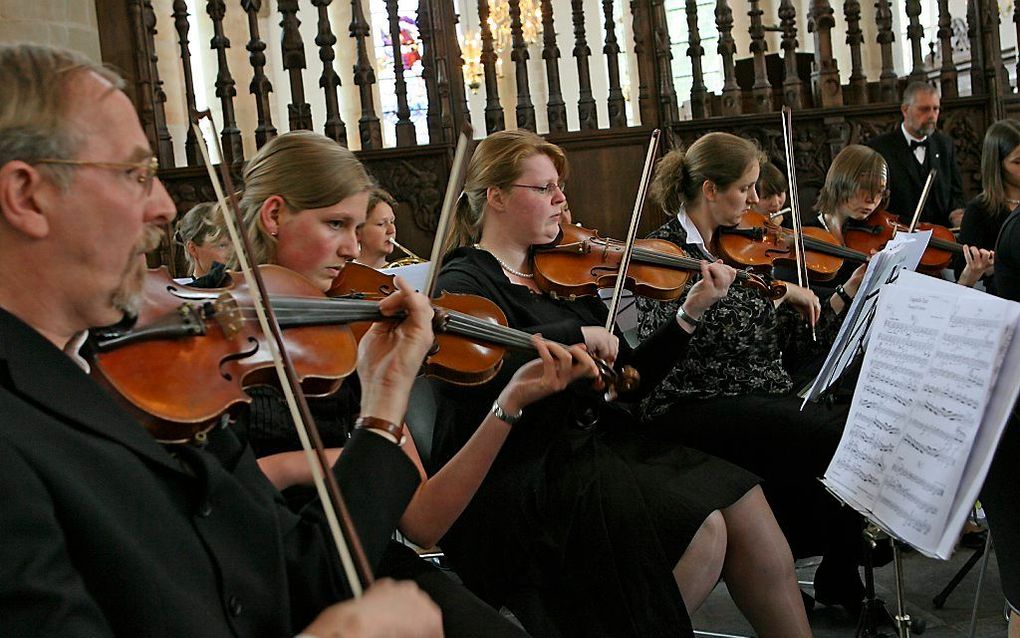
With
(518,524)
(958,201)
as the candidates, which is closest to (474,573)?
(518,524)

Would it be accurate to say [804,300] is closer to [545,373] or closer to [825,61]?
[545,373]

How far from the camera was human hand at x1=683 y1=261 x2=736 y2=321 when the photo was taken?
104 inches

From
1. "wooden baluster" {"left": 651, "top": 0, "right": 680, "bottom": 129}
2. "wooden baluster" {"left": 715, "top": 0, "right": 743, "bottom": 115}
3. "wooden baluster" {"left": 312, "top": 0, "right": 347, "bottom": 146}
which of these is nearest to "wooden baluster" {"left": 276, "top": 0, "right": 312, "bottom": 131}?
"wooden baluster" {"left": 312, "top": 0, "right": 347, "bottom": 146}

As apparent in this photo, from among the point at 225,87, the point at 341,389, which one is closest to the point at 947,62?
the point at 225,87

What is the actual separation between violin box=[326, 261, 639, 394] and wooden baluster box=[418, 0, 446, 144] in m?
3.39

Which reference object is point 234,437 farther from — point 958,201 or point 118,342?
point 958,201

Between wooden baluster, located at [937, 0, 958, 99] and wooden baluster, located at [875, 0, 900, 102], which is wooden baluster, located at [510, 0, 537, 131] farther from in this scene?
wooden baluster, located at [937, 0, 958, 99]

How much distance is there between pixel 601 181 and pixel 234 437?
4548mm

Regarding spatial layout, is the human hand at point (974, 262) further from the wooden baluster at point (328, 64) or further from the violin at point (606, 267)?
the wooden baluster at point (328, 64)

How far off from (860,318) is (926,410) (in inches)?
25.5

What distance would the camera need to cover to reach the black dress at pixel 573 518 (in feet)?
6.66

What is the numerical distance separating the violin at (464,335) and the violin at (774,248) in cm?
111

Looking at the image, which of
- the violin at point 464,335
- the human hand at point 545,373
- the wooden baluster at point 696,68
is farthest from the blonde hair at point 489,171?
the wooden baluster at point 696,68

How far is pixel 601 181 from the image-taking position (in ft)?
18.7
